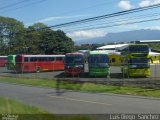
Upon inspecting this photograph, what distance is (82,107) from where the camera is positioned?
17859 mm

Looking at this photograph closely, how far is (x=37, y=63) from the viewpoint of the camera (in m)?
53.7

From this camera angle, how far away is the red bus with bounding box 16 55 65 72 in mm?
51284

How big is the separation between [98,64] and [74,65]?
369cm

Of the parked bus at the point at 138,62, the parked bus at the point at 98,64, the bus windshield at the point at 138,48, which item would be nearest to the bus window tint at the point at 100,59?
the parked bus at the point at 98,64

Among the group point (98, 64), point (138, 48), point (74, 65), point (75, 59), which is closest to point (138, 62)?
point (138, 48)

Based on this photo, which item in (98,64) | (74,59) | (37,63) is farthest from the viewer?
(37,63)

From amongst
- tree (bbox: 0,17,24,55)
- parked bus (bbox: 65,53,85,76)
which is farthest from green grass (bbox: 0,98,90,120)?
tree (bbox: 0,17,24,55)

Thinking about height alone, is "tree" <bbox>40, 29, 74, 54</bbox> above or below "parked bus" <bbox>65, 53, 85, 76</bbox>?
above

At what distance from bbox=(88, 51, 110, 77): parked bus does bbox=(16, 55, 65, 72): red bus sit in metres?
13.9

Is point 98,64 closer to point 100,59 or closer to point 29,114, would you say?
point 100,59

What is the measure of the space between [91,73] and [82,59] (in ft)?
15.7

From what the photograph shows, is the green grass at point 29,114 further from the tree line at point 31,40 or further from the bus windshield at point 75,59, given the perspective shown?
the tree line at point 31,40

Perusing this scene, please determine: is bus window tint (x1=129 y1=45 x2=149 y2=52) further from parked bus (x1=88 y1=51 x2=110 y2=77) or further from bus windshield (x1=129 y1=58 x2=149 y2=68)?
parked bus (x1=88 y1=51 x2=110 y2=77)

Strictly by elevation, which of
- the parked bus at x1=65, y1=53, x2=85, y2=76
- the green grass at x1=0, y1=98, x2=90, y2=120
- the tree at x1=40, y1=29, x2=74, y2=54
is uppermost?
the tree at x1=40, y1=29, x2=74, y2=54
